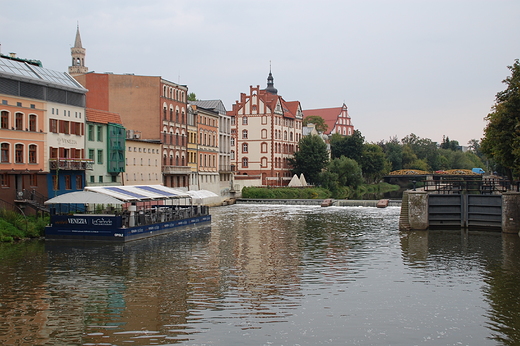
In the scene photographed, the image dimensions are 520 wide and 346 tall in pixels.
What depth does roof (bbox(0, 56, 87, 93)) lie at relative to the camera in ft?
144

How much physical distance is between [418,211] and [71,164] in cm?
2837

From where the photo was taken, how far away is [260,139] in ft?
363

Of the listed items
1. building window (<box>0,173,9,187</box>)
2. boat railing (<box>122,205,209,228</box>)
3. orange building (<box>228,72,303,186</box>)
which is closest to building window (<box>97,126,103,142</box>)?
boat railing (<box>122,205,209,228</box>)

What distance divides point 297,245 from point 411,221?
42.6ft

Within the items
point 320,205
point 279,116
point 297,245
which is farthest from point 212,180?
point 297,245

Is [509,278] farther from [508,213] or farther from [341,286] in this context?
[508,213]

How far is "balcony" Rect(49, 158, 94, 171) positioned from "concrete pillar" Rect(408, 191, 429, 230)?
88.6 feet

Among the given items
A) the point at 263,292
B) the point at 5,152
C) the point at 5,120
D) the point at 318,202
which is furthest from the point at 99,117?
the point at 263,292

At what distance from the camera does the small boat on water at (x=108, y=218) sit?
127 feet

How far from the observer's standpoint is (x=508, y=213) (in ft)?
148

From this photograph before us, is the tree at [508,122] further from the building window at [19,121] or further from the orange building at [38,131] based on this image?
the building window at [19,121]

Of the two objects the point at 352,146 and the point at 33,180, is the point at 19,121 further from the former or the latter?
the point at 352,146

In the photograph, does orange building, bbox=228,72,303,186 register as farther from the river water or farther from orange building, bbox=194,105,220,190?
the river water

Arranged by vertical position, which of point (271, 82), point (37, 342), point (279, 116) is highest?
point (271, 82)
